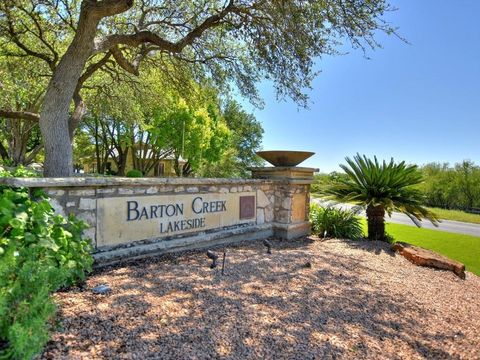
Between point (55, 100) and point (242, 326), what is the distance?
14.9 ft

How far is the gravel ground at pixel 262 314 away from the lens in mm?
2514

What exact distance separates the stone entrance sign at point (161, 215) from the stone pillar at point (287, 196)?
1.11m

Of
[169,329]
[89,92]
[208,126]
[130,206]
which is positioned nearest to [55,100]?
[130,206]

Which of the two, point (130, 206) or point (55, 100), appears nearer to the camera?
point (130, 206)

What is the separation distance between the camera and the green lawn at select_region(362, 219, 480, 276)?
28.3 ft

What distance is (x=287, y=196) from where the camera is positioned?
756 cm

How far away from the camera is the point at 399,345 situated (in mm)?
2984

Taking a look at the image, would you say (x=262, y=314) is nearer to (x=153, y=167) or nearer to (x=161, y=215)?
(x=161, y=215)

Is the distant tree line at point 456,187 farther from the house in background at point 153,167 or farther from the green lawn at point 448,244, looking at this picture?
the green lawn at point 448,244

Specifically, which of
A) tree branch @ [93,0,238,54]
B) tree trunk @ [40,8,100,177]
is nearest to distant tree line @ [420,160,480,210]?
tree branch @ [93,0,238,54]

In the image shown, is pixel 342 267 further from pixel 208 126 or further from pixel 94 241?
pixel 208 126

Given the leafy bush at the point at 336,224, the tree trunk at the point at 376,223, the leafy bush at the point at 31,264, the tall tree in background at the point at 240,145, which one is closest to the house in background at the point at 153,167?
the tall tree in background at the point at 240,145

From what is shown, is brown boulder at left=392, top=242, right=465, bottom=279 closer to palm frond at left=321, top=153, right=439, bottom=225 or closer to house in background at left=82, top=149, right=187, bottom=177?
palm frond at left=321, top=153, right=439, bottom=225

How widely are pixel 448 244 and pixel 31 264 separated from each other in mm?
11169
